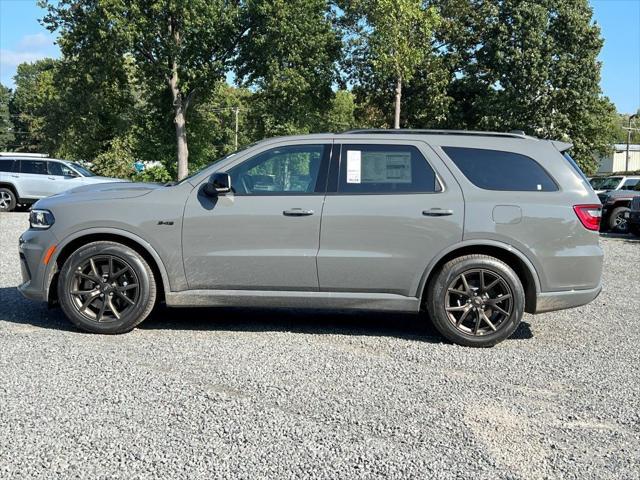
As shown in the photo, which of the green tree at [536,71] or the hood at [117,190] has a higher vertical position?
the green tree at [536,71]

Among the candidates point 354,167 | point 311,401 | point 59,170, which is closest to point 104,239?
point 354,167

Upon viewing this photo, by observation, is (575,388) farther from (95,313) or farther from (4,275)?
(4,275)

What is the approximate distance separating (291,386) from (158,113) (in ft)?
114

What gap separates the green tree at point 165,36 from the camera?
30.6 meters

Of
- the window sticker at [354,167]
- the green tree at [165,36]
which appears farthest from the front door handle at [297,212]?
the green tree at [165,36]

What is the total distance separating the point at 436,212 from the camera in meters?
5.26

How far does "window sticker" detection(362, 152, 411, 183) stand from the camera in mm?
5395

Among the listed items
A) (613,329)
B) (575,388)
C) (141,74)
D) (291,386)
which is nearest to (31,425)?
(291,386)

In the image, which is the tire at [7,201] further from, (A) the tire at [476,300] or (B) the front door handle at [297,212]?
(A) the tire at [476,300]

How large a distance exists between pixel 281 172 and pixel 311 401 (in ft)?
7.23

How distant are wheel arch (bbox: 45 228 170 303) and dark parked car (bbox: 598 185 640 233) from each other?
15.0 m

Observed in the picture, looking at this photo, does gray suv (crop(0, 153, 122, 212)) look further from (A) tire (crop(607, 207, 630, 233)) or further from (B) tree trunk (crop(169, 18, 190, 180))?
(A) tire (crop(607, 207, 630, 233))

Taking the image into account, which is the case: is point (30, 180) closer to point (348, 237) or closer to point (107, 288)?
point (107, 288)

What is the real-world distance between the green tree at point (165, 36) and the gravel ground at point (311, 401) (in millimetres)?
27782
